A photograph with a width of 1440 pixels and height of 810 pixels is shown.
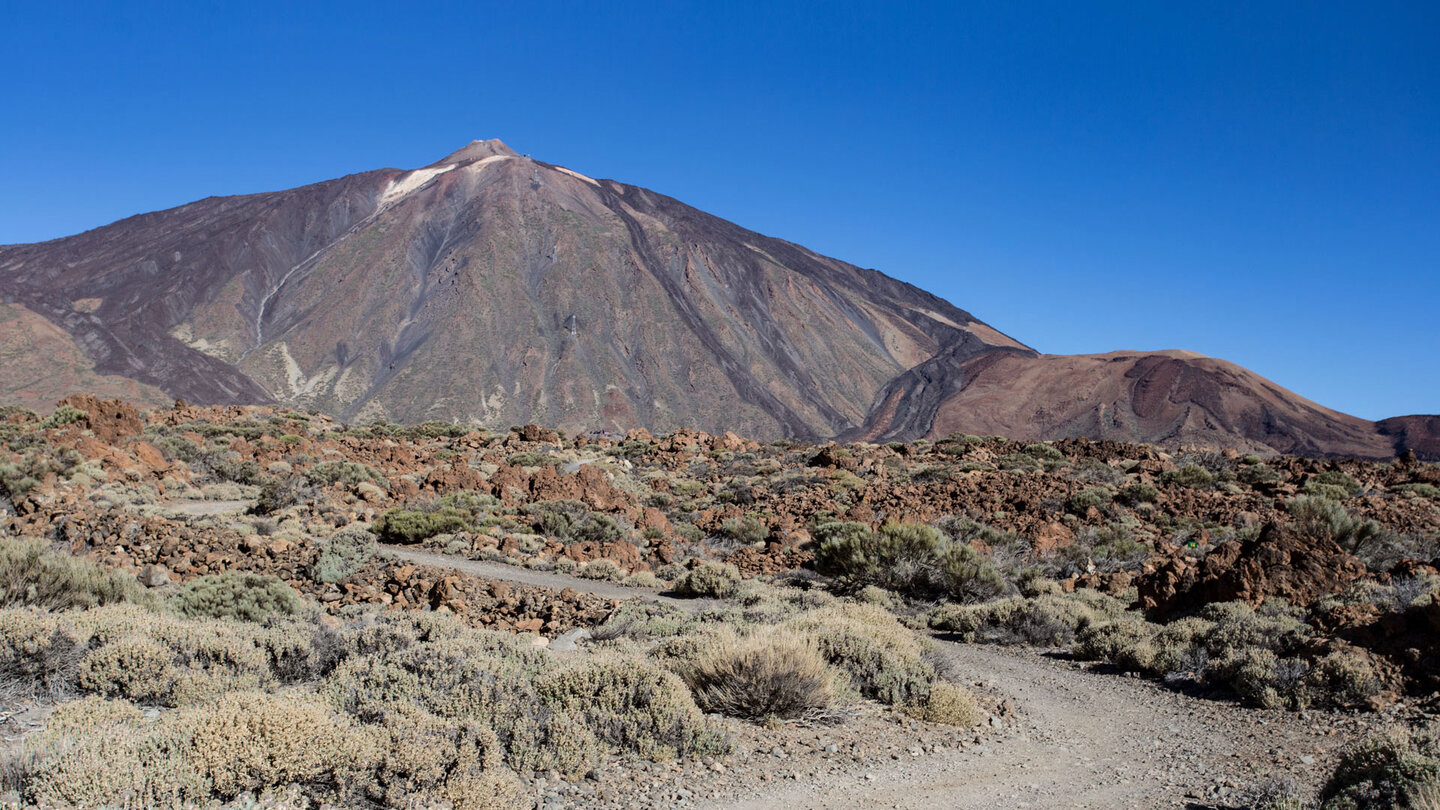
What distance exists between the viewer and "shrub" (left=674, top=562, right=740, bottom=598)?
12.4 metres

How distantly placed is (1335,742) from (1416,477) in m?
21.3

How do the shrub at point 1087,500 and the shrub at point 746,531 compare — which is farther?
the shrub at point 1087,500

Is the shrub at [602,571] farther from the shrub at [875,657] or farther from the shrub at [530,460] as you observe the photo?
the shrub at [530,460]

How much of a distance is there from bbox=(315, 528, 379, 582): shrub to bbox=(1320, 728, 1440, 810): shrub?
1003 centimetres

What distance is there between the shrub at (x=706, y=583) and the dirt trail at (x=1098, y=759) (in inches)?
204

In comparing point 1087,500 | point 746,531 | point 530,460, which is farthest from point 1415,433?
point 746,531

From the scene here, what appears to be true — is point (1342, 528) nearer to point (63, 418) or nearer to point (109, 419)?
point (109, 419)

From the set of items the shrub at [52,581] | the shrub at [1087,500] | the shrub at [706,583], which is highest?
the shrub at [1087,500]

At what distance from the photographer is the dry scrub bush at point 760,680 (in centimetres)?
586

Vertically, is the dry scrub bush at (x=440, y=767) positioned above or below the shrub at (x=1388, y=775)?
below

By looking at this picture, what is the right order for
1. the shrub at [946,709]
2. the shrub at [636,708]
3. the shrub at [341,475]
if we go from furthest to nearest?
the shrub at [341,475] < the shrub at [946,709] < the shrub at [636,708]

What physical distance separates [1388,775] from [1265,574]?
20.4 ft

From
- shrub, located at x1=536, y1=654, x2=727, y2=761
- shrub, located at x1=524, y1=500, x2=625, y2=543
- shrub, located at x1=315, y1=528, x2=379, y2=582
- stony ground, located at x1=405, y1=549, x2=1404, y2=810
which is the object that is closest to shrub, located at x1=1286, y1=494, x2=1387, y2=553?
stony ground, located at x1=405, y1=549, x2=1404, y2=810

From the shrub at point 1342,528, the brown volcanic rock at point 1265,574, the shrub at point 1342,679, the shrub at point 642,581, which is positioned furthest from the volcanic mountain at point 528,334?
the shrub at point 1342,679
